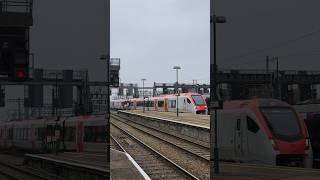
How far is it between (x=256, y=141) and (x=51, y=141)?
1.60m

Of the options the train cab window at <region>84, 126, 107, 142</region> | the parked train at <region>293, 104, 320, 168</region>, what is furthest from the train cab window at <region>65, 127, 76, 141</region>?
the parked train at <region>293, 104, 320, 168</region>

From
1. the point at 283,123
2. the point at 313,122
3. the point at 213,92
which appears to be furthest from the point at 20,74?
the point at 313,122

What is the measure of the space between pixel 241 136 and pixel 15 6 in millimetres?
1831

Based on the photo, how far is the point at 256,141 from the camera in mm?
2779

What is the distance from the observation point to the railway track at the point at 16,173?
3.27 meters

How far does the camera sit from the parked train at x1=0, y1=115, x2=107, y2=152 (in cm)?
307

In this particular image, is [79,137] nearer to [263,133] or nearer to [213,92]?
[213,92]

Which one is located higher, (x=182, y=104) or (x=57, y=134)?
(x=182, y=104)

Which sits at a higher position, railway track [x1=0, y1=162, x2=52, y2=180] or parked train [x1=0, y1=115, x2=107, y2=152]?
parked train [x1=0, y1=115, x2=107, y2=152]

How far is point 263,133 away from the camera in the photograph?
2736 millimetres

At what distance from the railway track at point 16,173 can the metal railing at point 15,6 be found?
1.24 metres

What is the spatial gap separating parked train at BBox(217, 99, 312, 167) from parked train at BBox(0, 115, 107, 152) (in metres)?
0.88

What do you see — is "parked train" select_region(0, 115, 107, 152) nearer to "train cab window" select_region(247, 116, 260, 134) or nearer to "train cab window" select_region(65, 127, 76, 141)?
"train cab window" select_region(65, 127, 76, 141)

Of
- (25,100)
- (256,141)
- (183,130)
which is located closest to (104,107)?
(25,100)
